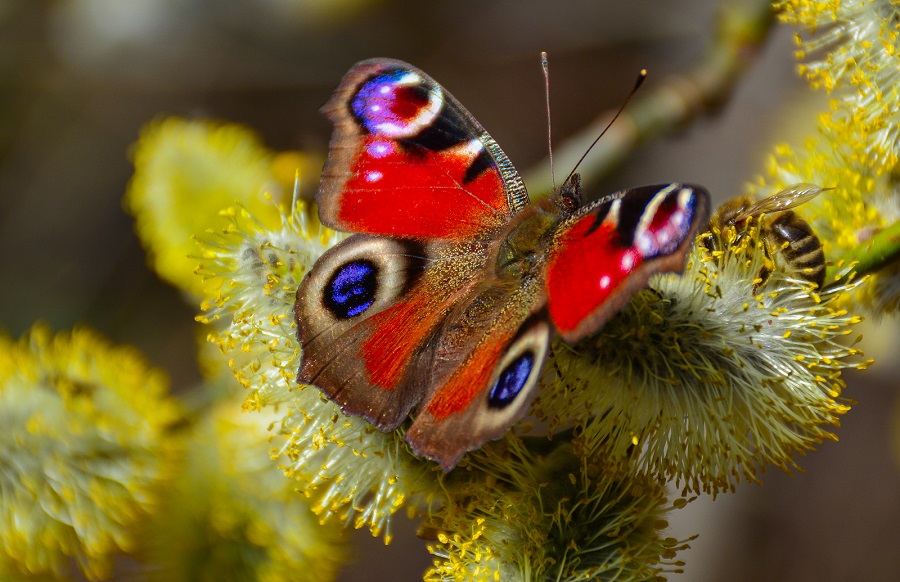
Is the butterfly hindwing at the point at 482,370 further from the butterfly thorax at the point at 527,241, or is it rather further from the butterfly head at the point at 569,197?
the butterfly head at the point at 569,197

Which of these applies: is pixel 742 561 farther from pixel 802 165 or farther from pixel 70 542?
pixel 70 542

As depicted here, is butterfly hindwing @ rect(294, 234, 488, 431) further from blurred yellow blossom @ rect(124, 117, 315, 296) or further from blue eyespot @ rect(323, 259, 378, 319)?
blurred yellow blossom @ rect(124, 117, 315, 296)

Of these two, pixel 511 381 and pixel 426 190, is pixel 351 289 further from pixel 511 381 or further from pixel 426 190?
pixel 511 381

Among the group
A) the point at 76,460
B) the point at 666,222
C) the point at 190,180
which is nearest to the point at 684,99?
the point at 190,180

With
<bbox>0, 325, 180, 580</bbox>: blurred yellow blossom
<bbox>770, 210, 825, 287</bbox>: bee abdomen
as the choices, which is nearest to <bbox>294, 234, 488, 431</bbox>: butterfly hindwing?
<bbox>770, 210, 825, 287</bbox>: bee abdomen

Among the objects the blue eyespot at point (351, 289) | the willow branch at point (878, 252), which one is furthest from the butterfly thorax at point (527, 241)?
the willow branch at point (878, 252)

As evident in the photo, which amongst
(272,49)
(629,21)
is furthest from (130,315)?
(629,21)
